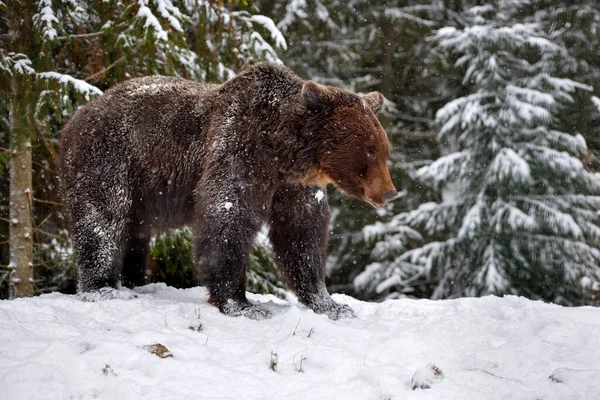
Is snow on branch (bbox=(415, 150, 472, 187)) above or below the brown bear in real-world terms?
below

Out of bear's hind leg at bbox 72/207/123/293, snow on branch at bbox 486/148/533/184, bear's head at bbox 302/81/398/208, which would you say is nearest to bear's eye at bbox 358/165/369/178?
bear's head at bbox 302/81/398/208

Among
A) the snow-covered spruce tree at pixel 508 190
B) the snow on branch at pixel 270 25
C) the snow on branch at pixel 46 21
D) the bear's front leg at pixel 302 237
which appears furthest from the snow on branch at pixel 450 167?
the snow on branch at pixel 46 21

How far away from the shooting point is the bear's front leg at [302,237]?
5.45 metres

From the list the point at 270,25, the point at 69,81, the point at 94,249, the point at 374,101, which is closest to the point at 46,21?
the point at 69,81

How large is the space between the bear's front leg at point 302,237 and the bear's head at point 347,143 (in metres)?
0.28

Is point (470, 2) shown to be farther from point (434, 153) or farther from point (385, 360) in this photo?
point (385, 360)

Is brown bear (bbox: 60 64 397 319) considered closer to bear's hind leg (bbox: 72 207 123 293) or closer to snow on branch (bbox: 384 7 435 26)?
bear's hind leg (bbox: 72 207 123 293)

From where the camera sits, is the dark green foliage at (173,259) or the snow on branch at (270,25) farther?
the snow on branch at (270,25)

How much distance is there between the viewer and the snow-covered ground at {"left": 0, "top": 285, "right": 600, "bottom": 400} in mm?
3174

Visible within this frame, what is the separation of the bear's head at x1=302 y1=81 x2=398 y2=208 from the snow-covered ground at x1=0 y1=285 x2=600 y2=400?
1.14 meters

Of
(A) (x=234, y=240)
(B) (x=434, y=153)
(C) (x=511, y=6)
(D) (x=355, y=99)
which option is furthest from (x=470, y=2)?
(A) (x=234, y=240)

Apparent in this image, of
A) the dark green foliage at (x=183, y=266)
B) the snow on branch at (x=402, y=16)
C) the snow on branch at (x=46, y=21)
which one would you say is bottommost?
the dark green foliage at (x=183, y=266)

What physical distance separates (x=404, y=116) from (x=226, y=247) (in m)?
11.4

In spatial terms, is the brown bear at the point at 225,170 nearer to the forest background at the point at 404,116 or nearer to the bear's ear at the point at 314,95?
the bear's ear at the point at 314,95
